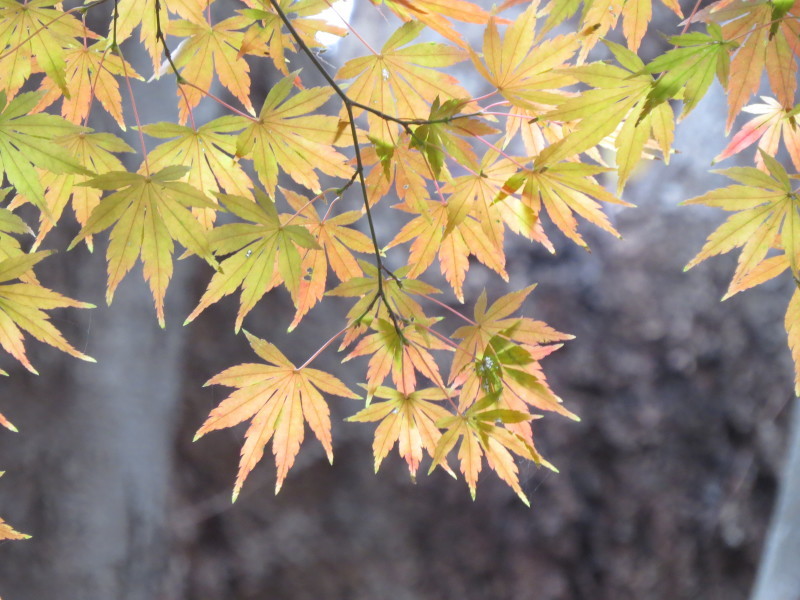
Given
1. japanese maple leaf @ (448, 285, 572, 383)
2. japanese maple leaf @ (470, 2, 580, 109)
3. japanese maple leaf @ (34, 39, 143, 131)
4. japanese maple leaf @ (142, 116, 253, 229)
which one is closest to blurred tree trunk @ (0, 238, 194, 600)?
japanese maple leaf @ (34, 39, 143, 131)

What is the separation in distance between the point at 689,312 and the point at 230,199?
78.7 inches

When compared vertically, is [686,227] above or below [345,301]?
above

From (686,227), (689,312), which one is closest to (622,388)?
(689,312)

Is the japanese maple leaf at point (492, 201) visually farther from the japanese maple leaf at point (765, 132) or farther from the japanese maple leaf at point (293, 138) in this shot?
the japanese maple leaf at point (765, 132)

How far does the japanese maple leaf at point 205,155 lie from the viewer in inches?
21.5

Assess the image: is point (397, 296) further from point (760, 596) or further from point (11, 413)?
→ point (760, 596)

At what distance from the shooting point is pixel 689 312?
6.86 feet

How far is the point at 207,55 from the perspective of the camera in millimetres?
638

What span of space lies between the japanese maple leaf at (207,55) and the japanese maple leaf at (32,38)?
100mm

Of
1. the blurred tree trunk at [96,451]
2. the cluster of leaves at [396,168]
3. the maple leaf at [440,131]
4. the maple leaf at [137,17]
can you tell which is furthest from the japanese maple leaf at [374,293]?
the blurred tree trunk at [96,451]

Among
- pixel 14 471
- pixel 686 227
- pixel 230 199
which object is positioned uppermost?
pixel 686 227

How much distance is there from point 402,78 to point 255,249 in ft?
0.73

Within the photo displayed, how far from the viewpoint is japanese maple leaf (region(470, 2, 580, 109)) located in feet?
1.56

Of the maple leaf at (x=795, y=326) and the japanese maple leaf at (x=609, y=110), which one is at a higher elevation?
the japanese maple leaf at (x=609, y=110)
